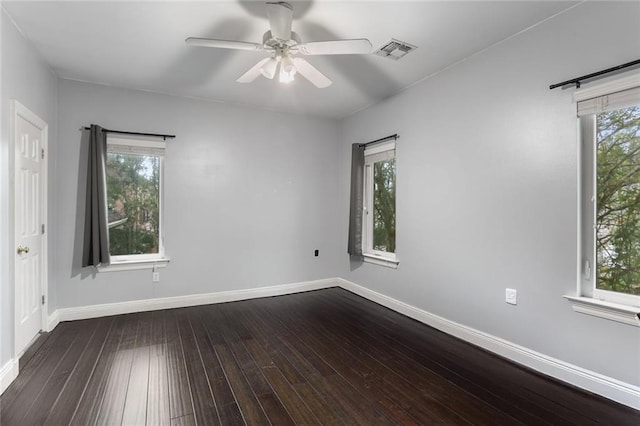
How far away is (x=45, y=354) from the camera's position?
2.67 m

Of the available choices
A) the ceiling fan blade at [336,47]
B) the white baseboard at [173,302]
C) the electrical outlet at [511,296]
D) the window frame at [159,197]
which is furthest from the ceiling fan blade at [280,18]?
the white baseboard at [173,302]

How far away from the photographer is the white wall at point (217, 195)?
11.5 ft

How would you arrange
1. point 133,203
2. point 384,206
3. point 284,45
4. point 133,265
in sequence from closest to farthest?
1. point 284,45
2. point 133,265
3. point 133,203
4. point 384,206

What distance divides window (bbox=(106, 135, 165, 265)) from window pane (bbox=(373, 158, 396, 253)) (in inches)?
113

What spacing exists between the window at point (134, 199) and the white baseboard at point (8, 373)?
1.48 meters

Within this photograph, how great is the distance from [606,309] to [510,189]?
107 cm

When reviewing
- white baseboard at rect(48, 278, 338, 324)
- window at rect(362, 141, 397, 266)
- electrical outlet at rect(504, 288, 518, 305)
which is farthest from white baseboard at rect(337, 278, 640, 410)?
white baseboard at rect(48, 278, 338, 324)

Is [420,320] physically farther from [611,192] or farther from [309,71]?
[309,71]

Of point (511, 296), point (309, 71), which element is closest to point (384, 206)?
point (511, 296)

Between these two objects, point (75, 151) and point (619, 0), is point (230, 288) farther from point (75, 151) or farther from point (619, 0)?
point (619, 0)

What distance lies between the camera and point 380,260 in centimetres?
412

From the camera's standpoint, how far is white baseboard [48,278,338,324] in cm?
345

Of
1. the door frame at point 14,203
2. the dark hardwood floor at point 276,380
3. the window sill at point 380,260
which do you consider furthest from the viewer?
the window sill at point 380,260

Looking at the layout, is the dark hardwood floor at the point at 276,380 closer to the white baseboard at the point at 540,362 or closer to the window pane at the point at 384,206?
the white baseboard at the point at 540,362
